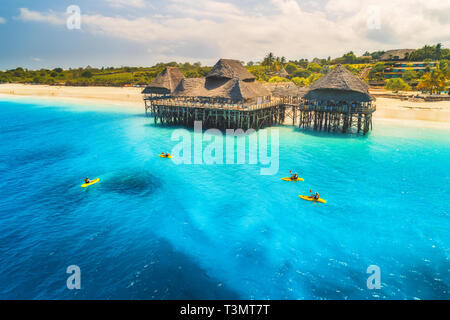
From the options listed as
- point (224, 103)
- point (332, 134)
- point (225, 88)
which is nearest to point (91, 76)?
point (225, 88)

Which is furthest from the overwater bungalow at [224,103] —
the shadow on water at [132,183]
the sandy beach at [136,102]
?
the sandy beach at [136,102]

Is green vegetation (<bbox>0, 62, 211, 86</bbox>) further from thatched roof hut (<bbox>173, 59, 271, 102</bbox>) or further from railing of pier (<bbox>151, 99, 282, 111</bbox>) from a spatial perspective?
railing of pier (<bbox>151, 99, 282, 111</bbox>)

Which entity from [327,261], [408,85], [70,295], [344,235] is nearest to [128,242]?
[70,295]

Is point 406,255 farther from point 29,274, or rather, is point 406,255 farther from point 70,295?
point 29,274

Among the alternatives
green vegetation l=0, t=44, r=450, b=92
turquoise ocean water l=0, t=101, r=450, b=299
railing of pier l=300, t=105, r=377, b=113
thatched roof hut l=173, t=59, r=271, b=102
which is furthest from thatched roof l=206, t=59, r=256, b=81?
green vegetation l=0, t=44, r=450, b=92

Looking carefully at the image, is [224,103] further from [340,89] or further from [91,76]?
[91,76]
